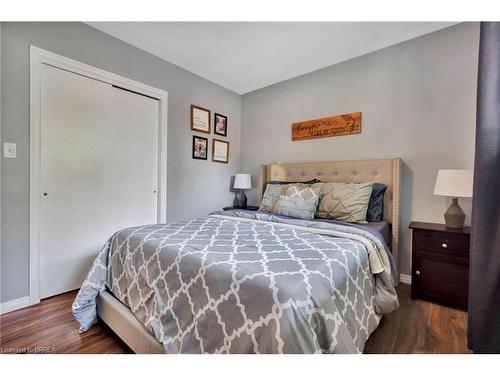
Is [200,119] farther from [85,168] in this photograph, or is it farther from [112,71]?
[85,168]

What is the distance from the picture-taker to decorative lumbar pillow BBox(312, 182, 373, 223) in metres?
2.04

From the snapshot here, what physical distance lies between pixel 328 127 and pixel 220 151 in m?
1.51

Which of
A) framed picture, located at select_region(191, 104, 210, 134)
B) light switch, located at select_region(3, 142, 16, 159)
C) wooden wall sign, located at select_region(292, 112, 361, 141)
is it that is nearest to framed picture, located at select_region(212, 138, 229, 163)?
framed picture, located at select_region(191, 104, 210, 134)

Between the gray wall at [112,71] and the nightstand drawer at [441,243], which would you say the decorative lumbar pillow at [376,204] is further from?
the gray wall at [112,71]

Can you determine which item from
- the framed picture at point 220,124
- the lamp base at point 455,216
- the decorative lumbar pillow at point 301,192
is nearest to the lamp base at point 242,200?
the framed picture at point 220,124

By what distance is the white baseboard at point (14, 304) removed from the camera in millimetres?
1680

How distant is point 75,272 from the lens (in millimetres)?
2104

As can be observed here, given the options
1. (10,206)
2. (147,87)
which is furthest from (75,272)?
(147,87)

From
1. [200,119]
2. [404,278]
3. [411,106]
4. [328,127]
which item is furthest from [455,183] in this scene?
[200,119]

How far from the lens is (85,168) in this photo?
212 centimetres

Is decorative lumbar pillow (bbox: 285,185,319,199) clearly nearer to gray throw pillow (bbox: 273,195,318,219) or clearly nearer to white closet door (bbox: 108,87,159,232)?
gray throw pillow (bbox: 273,195,318,219)

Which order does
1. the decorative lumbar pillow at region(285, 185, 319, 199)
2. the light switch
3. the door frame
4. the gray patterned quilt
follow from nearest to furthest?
the gray patterned quilt, the light switch, the door frame, the decorative lumbar pillow at region(285, 185, 319, 199)

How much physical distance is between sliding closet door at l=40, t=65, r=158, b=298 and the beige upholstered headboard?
5.55 feet

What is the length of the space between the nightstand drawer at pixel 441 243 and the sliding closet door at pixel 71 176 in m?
2.88
